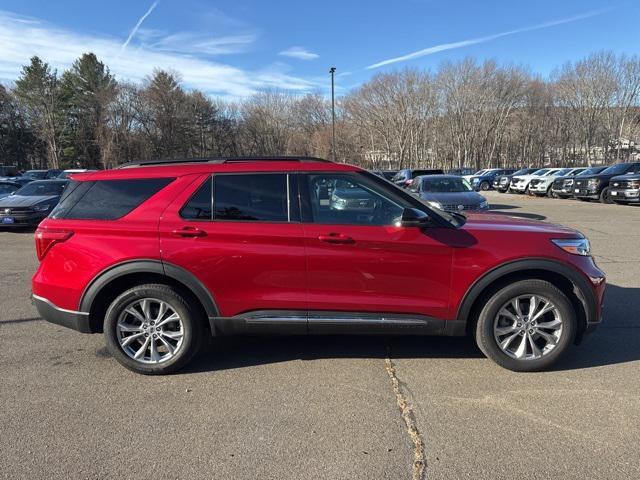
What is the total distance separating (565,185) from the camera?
24.1m

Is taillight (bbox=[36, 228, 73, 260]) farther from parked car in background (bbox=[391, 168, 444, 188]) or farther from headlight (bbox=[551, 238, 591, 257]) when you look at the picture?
parked car in background (bbox=[391, 168, 444, 188])

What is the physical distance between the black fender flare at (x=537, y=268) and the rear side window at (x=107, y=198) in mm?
2641

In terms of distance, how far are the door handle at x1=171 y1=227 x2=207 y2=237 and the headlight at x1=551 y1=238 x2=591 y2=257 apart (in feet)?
9.36

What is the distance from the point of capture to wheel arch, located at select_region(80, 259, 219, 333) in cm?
374

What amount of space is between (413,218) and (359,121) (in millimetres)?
76928

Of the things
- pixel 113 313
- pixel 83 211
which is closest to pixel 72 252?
pixel 83 211

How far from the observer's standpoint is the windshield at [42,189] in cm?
1469

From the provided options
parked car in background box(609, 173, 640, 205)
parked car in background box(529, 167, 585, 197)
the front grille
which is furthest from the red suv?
parked car in background box(529, 167, 585, 197)

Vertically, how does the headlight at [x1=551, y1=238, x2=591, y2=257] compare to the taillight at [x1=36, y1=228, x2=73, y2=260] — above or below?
below

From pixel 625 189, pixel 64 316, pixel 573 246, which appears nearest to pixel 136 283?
pixel 64 316

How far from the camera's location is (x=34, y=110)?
58.4 meters

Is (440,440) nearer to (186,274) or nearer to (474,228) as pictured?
(474,228)

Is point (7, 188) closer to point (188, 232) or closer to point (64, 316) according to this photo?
point (64, 316)

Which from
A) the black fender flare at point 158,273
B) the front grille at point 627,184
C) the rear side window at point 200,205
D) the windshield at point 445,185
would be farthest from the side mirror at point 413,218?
the front grille at point 627,184
